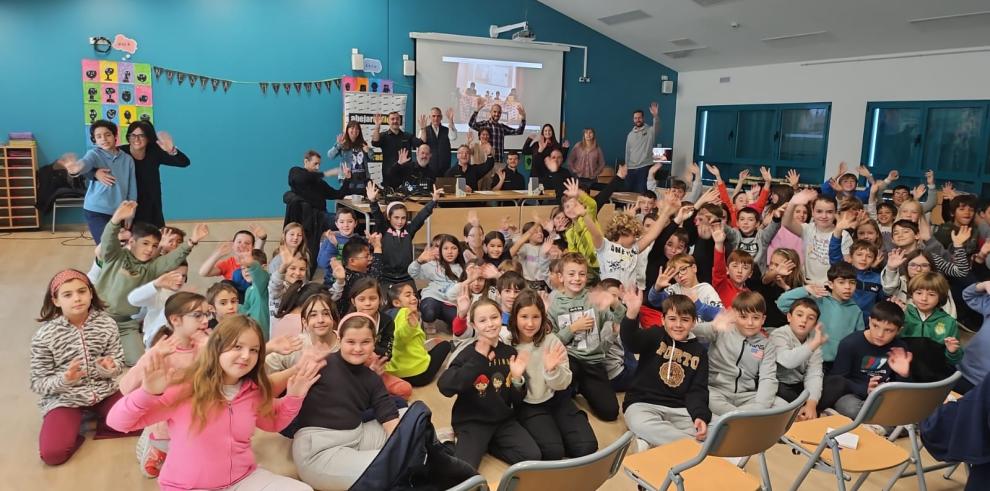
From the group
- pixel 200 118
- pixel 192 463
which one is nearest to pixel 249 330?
pixel 192 463

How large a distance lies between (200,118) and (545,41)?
513 cm

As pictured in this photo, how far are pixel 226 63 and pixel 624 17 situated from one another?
5.57 m

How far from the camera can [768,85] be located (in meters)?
10.1

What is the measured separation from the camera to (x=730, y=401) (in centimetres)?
338

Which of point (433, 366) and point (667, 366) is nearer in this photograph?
point (667, 366)

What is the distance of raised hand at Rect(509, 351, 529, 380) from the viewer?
9.29 ft

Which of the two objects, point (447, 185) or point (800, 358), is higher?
point (447, 185)

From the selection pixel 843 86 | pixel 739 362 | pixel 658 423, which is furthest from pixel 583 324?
pixel 843 86

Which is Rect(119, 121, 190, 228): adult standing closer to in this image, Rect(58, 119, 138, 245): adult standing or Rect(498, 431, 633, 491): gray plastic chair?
Rect(58, 119, 138, 245): adult standing

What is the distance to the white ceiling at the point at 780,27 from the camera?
24.2 feet

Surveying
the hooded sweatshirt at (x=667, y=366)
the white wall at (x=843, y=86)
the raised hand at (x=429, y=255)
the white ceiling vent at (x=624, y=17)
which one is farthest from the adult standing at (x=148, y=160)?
the white wall at (x=843, y=86)

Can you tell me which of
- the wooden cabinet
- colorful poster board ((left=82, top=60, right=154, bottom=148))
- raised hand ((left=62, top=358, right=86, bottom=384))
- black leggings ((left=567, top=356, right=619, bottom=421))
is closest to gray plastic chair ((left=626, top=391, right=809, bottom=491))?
black leggings ((left=567, top=356, right=619, bottom=421))

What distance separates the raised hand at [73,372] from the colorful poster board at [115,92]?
6612mm

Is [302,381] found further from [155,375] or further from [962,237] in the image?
[962,237]
